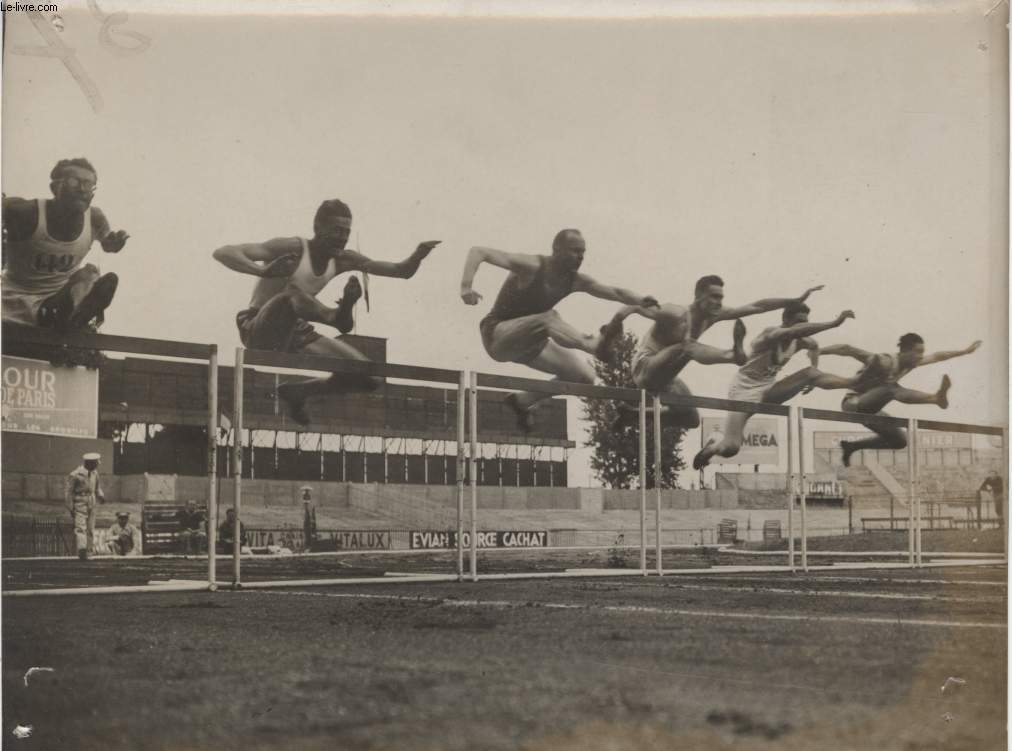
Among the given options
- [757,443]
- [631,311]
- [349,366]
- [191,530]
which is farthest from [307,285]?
[191,530]

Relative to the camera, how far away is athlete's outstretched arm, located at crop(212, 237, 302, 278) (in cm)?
912

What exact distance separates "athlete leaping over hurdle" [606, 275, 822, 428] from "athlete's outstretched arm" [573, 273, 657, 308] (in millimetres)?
480

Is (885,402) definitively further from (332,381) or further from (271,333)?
(271,333)

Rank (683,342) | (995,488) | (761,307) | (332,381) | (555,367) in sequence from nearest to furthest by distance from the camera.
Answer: (995,488) → (332,381) → (555,367) → (761,307) → (683,342)

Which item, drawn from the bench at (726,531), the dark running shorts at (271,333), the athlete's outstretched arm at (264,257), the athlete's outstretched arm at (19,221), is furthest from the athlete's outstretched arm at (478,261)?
→ the bench at (726,531)

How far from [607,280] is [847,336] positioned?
3163mm

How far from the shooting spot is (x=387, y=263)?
9.91m

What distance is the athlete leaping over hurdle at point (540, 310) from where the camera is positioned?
413 inches

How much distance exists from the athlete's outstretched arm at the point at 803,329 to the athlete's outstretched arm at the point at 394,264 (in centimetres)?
470

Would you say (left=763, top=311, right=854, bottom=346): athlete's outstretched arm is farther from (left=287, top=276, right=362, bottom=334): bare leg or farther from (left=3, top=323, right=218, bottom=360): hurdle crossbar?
(left=3, top=323, right=218, bottom=360): hurdle crossbar

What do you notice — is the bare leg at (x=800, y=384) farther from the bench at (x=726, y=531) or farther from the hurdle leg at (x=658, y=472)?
the bench at (x=726, y=531)

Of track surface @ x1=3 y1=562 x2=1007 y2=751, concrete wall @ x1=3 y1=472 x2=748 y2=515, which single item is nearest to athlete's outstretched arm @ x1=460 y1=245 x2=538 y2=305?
track surface @ x1=3 y1=562 x2=1007 y2=751

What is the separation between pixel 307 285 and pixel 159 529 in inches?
574

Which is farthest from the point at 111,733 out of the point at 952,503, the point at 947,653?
the point at 952,503
